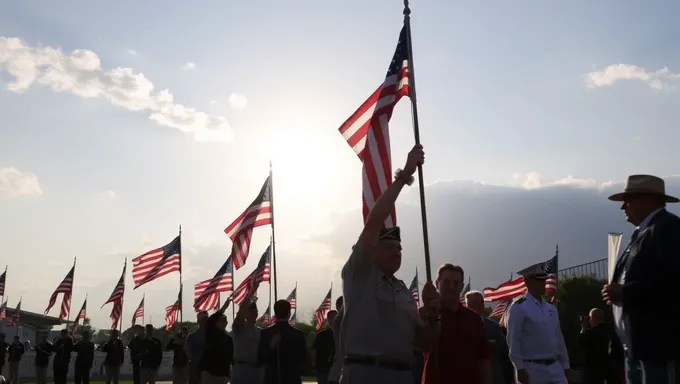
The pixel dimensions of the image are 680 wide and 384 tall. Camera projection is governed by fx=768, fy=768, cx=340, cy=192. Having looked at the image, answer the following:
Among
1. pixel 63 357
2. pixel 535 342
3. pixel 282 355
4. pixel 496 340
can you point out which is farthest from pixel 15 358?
pixel 535 342

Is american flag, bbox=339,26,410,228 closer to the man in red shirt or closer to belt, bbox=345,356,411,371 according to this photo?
the man in red shirt

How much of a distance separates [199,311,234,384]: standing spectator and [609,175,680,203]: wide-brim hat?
7.74 metres

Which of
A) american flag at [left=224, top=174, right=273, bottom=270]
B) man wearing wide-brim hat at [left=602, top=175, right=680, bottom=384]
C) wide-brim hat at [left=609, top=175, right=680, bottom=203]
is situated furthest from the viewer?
american flag at [left=224, top=174, right=273, bottom=270]

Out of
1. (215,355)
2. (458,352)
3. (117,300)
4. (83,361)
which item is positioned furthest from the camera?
(117,300)

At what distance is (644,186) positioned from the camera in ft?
19.3

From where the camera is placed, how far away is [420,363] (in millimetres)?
12453

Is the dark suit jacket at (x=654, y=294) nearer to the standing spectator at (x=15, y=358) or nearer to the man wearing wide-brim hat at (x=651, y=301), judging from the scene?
the man wearing wide-brim hat at (x=651, y=301)

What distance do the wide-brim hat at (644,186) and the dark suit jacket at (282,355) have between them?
19.8 feet

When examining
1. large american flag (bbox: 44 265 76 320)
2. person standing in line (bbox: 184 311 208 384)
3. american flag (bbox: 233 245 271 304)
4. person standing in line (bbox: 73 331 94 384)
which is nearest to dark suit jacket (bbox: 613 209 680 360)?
person standing in line (bbox: 184 311 208 384)

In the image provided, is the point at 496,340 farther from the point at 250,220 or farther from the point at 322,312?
the point at 322,312

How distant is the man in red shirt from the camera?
6582mm

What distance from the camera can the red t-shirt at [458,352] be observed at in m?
6.58

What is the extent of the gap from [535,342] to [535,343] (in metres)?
0.01

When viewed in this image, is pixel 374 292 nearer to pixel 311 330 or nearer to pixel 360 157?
pixel 360 157
